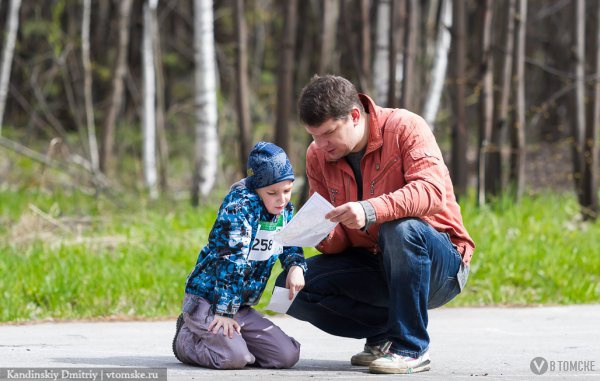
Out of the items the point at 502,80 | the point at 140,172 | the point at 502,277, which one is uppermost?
the point at 502,80

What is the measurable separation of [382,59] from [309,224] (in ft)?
29.0

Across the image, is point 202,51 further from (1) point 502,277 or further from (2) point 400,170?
(2) point 400,170

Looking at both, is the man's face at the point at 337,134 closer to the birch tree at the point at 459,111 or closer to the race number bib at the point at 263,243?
the race number bib at the point at 263,243

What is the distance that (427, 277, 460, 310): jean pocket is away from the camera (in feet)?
16.5

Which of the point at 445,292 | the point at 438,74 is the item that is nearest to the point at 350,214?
the point at 445,292

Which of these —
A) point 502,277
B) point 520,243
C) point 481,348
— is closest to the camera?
point 481,348

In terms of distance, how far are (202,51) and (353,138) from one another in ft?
27.9

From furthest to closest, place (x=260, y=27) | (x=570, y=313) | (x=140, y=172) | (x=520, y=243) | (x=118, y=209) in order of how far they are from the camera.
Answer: (x=260, y=27), (x=140, y=172), (x=118, y=209), (x=520, y=243), (x=570, y=313)

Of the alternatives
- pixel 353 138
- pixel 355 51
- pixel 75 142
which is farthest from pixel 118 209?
pixel 75 142

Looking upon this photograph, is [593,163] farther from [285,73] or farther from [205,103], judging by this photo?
[205,103]

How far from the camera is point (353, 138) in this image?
4.91 meters

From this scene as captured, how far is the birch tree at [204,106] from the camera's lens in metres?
12.8

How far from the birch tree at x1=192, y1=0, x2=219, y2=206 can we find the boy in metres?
7.65

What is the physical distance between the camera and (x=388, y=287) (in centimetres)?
500
